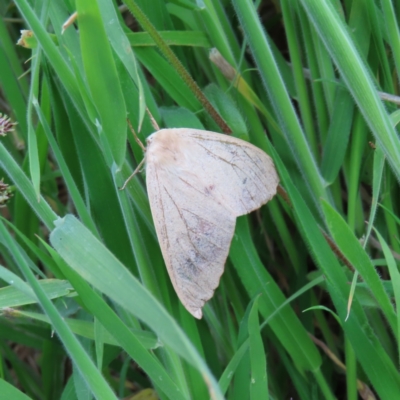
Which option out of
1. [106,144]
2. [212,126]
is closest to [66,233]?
[106,144]

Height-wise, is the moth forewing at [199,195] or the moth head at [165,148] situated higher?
the moth head at [165,148]

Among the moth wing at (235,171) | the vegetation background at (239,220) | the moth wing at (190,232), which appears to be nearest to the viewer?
the vegetation background at (239,220)

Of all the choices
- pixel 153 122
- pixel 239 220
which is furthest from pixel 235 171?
pixel 153 122

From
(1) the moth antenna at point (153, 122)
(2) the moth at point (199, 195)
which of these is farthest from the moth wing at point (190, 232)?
(1) the moth antenna at point (153, 122)

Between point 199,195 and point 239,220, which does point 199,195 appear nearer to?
point 199,195

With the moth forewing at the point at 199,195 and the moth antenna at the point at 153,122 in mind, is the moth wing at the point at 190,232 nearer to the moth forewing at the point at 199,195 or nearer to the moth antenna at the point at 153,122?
the moth forewing at the point at 199,195

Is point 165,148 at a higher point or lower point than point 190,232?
higher

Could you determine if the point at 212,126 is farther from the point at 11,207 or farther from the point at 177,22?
the point at 11,207
